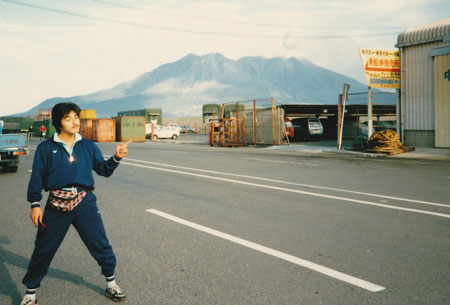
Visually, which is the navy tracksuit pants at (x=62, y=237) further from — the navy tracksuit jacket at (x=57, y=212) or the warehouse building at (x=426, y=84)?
the warehouse building at (x=426, y=84)

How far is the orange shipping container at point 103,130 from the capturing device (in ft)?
138

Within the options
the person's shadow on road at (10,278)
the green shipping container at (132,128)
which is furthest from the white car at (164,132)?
the person's shadow on road at (10,278)

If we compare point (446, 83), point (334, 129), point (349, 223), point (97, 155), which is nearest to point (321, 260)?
point (349, 223)

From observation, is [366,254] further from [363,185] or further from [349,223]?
[363,185]

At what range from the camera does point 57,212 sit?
3.81 metres

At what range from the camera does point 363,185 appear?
34.7 ft

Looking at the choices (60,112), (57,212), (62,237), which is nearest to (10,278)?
(62,237)

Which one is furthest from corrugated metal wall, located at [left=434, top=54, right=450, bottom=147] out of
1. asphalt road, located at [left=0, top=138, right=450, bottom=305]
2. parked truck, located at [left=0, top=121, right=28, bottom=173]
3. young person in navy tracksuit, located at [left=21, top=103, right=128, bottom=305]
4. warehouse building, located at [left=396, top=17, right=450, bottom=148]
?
young person in navy tracksuit, located at [left=21, top=103, right=128, bottom=305]

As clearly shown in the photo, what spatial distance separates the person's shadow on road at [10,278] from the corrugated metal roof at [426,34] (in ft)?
68.0

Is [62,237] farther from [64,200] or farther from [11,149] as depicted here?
[11,149]

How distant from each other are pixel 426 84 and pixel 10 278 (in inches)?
837

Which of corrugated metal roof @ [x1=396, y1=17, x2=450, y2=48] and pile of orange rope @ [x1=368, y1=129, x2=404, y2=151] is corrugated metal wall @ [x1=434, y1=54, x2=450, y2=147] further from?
pile of orange rope @ [x1=368, y1=129, x2=404, y2=151]

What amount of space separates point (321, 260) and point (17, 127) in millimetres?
15320

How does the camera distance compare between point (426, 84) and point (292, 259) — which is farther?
point (426, 84)
